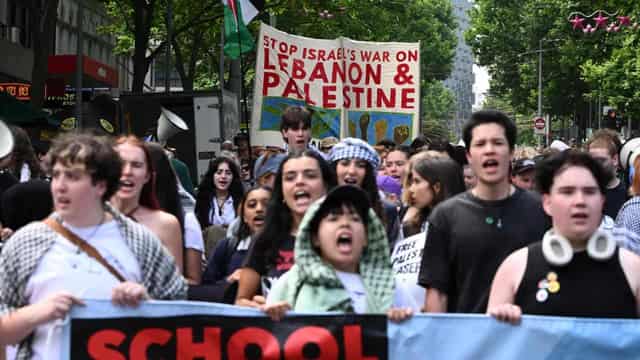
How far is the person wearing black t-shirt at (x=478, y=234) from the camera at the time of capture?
5652mm

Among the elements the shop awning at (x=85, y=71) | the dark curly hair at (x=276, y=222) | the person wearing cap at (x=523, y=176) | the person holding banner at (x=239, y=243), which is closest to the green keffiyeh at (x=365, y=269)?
the dark curly hair at (x=276, y=222)

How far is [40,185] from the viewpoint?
707cm

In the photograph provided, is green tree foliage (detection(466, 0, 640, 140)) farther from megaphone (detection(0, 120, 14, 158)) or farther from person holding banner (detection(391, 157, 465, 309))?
person holding banner (detection(391, 157, 465, 309))

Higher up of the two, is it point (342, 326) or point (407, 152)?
point (407, 152)

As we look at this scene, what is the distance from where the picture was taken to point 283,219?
19.6ft

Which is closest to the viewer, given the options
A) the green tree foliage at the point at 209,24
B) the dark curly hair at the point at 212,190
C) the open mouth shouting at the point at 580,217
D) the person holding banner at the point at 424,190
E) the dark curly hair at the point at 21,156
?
the open mouth shouting at the point at 580,217

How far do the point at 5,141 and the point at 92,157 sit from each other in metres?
4.49

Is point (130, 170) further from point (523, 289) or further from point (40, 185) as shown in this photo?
point (523, 289)

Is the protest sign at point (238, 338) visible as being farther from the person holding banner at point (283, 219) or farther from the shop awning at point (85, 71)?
the shop awning at point (85, 71)

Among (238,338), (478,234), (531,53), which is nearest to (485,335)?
(478,234)

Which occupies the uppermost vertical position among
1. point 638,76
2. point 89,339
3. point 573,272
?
point 638,76

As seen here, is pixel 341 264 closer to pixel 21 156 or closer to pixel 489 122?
pixel 489 122

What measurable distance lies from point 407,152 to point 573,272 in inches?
233

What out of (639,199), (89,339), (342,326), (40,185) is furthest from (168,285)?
(639,199)
